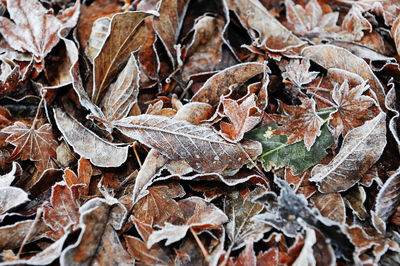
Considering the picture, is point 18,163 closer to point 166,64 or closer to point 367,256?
point 166,64

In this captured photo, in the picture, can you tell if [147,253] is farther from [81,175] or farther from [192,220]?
[81,175]

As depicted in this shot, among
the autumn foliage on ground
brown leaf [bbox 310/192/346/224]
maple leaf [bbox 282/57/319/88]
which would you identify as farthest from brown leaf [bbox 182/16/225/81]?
brown leaf [bbox 310/192/346/224]

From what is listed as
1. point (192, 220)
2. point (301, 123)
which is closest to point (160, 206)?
point (192, 220)

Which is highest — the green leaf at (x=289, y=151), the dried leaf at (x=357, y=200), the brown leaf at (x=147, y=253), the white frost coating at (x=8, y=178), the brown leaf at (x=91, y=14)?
the brown leaf at (x=91, y=14)

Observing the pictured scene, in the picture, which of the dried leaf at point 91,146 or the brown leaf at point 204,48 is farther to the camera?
the brown leaf at point 204,48

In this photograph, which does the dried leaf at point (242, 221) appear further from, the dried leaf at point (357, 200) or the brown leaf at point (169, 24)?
the brown leaf at point (169, 24)

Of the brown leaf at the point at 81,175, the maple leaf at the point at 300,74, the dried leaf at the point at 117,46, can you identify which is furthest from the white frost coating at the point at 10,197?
the maple leaf at the point at 300,74

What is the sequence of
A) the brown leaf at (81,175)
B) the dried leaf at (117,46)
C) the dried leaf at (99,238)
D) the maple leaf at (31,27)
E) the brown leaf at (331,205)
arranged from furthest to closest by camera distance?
the maple leaf at (31,27) → the dried leaf at (117,46) → the brown leaf at (81,175) → the brown leaf at (331,205) → the dried leaf at (99,238)
